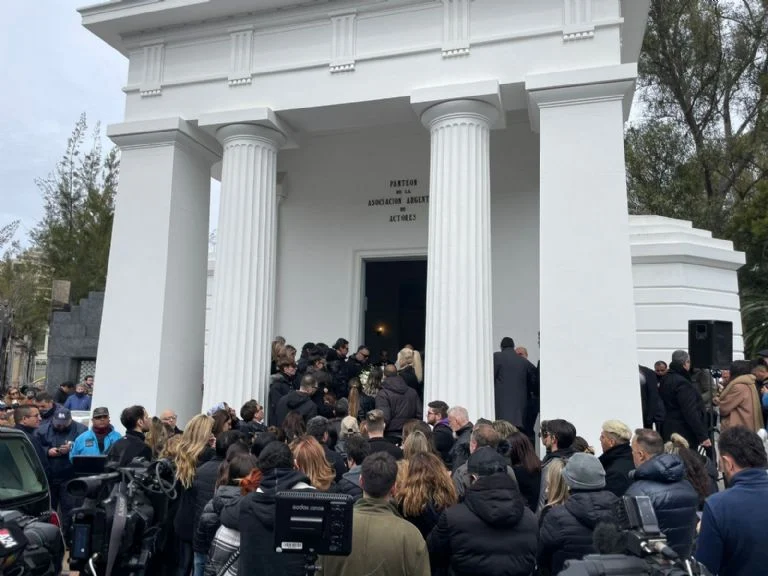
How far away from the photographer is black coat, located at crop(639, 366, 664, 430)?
961 centimetres

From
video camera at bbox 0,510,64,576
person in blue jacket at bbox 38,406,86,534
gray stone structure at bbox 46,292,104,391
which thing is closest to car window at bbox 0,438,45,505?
video camera at bbox 0,510,64,576

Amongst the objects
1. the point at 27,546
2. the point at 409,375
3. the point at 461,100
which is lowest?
the point at 27,546

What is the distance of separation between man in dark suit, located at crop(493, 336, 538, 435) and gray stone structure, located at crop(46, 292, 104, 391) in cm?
1452

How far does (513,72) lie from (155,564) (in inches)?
317

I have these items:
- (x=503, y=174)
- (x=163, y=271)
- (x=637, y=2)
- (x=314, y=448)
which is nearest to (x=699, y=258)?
(x=503, y=174)

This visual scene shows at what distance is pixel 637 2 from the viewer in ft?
35.8

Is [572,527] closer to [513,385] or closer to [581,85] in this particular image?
[513,385]

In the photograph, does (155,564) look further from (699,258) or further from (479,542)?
(699,258)

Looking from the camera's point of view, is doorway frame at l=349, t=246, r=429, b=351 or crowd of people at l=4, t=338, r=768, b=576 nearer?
crowd of people at l=4, t=338, r=768, b=576

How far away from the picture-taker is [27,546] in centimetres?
429

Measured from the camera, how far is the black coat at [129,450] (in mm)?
6070

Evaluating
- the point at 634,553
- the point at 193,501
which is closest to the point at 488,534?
the point at 634,553

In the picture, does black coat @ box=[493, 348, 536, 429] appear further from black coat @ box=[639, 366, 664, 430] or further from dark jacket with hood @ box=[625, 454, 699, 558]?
dark jacket with hood @ box=[625, 454, 699, 558]

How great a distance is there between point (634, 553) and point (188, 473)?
361 centimetres
